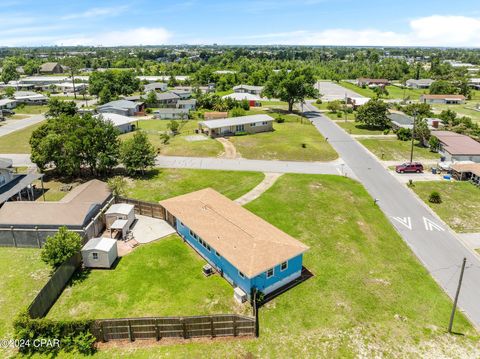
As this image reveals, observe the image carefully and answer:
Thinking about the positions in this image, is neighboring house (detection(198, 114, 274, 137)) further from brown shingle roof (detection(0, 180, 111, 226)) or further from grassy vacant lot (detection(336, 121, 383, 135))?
brown shingle roof (detection(0, 180, 111, 226))

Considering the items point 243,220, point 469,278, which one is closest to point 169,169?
point 243,220

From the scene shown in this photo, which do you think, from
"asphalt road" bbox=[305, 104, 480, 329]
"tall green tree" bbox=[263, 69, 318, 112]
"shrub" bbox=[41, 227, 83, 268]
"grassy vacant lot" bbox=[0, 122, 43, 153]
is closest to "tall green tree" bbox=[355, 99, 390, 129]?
"tall green tree" bbox=[263, 69, 318, 112]

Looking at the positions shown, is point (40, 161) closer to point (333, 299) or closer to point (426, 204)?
point (333, 299)

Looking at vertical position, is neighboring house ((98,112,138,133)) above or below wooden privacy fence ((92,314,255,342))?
above

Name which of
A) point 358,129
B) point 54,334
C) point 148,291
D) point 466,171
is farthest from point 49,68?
point 54,334

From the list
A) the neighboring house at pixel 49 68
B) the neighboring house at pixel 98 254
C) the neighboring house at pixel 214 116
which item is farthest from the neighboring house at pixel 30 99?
the neighboring house at pixel 98 254

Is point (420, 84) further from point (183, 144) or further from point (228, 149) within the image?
point (183, 144)

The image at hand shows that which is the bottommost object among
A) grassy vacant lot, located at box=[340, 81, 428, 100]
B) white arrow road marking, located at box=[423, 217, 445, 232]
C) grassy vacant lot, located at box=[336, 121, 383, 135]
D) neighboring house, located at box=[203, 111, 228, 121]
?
white arrow road marking, located at box=[423, 217, 445, 232]

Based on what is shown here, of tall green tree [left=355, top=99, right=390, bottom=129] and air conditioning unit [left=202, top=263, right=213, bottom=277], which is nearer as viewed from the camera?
air conditioning unit [left=202, top=263, right=213, bottom=277]
